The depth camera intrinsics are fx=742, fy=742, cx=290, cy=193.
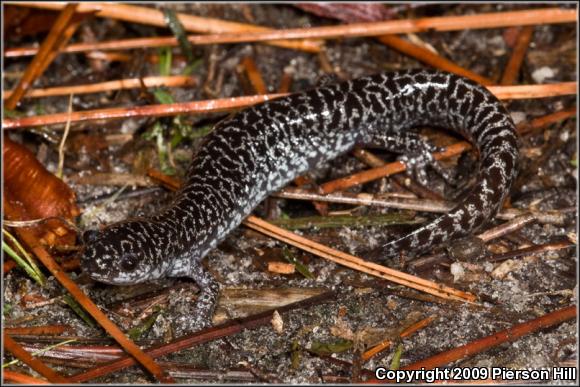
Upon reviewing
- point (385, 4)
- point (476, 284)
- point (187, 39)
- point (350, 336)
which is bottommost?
point (350, 336)

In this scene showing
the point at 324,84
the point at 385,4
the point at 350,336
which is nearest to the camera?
the point at 350,336

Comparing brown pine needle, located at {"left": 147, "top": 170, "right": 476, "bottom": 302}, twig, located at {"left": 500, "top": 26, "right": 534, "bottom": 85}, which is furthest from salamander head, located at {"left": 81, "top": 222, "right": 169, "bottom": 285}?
twig, located at {"left": 500, "top": 26, "right": 534, "bottom": 85}

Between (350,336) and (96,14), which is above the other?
(96,14)

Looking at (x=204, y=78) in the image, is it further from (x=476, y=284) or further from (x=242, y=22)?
(x=476, y=284)

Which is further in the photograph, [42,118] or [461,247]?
[42,118]

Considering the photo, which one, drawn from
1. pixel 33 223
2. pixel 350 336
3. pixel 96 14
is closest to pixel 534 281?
pixel 350 336

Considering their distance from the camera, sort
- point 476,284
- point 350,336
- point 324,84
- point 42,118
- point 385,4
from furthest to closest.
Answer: point 385,4
point 324,84
point 42,118
point 476,284
point 350,336

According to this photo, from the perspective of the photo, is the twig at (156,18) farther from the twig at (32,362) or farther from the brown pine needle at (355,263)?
the twig at (32,362)

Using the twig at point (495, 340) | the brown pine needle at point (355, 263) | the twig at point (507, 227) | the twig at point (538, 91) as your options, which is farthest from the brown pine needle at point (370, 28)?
the twig at point (495, 340)
